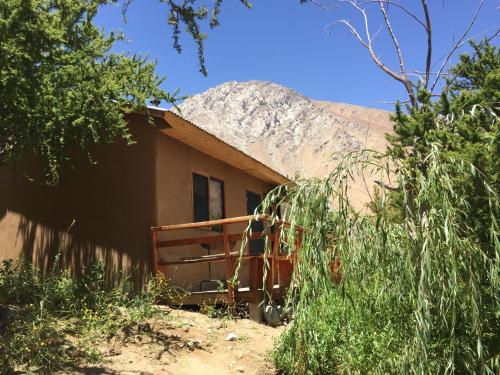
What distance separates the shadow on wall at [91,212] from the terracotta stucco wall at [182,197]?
0.29 m

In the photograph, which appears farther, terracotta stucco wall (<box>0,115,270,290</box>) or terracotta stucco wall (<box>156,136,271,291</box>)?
terracotta stucco wall (<box>156,136,271,291</box>)

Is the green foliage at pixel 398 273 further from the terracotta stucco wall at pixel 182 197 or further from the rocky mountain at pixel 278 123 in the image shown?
the rocky mountain at pixel 278 123

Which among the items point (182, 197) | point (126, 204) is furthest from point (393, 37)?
point (126, 204)

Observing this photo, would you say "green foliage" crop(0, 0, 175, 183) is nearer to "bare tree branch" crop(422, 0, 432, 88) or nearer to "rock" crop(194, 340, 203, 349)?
"rock" crop(194, 340, 203, 349)

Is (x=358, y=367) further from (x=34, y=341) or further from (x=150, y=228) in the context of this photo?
(x=150, y=228)

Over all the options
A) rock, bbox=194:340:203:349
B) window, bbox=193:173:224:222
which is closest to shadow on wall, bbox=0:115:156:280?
window, bbox=193:173:224:222

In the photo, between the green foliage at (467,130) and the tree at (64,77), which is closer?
the green foliage at (467,130)

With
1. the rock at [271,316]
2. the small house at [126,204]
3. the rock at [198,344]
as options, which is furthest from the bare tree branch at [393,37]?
the rock at [198,344]

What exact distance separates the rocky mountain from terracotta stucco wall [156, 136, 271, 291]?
53.1 m

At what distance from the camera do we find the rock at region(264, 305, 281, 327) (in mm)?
8819

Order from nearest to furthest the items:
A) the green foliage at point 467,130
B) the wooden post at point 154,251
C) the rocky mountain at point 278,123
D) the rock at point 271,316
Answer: the green foliage at point 467,130 → the rock at point 271,316 → the wooden post at point 154,251 → the rocky mountain at point 278,123

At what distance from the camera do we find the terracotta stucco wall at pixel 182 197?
10.1 m

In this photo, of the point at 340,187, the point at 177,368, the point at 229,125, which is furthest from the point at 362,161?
the point at 229,125

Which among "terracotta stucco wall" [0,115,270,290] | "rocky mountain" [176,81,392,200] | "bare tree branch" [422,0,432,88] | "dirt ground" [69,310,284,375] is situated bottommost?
"dirt ground" [69,310,284,375]
